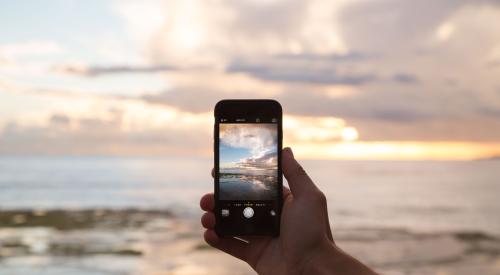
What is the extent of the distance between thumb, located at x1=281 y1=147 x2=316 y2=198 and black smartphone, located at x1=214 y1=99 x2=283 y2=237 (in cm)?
10

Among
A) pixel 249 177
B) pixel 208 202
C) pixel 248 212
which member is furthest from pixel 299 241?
pixel 208 202

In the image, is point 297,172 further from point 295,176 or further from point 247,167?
point 247,167

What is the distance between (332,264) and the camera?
10.2 feet

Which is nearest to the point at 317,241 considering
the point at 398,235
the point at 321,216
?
the point at 321,216

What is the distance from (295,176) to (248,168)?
472 mm

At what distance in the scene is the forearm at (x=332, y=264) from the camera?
2.94 m

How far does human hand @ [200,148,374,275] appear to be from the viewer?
3154 mm

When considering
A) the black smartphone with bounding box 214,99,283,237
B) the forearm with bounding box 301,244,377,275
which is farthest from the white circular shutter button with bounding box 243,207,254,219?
the forearm with bounding box 301,244,377,275

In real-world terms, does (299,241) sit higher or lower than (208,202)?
lower

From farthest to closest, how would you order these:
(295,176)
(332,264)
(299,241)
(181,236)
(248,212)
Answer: (181,236) → (248,212) → (295,176) → (299,241) → (332,264)

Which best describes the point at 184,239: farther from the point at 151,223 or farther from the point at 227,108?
the point at 227,108

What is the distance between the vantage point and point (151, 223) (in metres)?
21.5

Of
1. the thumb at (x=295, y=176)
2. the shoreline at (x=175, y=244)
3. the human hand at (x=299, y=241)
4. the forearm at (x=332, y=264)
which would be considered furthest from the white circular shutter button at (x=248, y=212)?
the shoreline at (x=175, y=244)

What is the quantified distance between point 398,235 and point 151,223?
9.41 m
